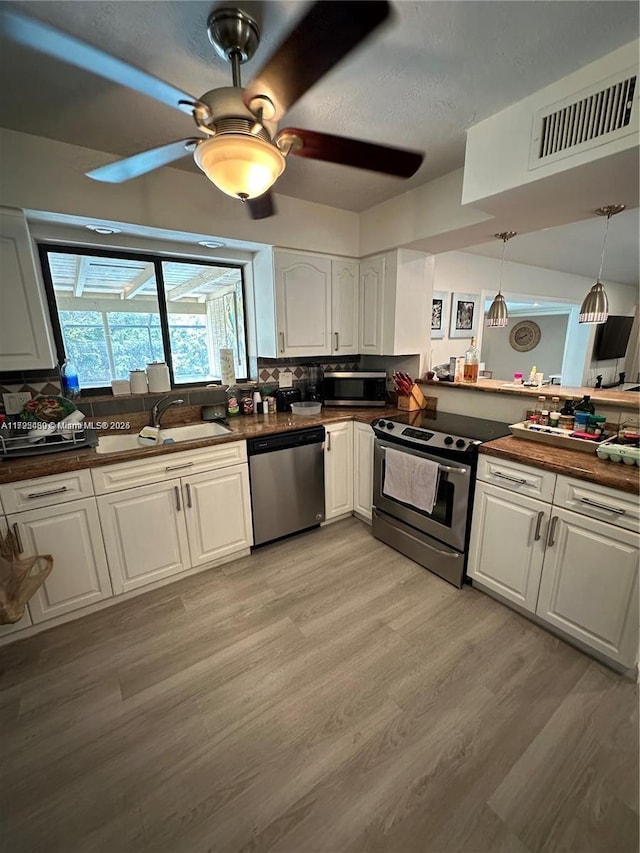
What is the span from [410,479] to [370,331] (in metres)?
1.40

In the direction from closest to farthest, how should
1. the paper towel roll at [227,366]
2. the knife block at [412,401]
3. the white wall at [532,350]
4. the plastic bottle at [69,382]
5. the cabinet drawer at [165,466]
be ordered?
the cabinet drawer at [165,466], the plastic bottle at [69,382], the paper towel roll at [227,366], the knife block at [412,401], the white wall at [532,350]

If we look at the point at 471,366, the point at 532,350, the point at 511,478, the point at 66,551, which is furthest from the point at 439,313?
the point at 532,350

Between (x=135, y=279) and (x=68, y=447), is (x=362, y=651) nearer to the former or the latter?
(x=68, y=447)

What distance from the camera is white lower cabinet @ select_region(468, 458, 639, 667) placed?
4.92ft

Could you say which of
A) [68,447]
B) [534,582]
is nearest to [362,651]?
[534,582]

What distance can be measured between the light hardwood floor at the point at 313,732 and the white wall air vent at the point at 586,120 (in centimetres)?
223

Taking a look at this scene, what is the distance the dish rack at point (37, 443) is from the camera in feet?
5.79

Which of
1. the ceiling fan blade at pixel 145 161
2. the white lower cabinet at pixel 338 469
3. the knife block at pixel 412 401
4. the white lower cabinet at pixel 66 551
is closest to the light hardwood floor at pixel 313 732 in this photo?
the white lower cabinet at pixel 66 551

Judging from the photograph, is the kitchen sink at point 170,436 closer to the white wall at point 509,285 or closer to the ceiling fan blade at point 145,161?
the ceiling fan blade at point 145,161

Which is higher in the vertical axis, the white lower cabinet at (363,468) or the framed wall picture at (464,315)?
the framed wall picture at (464,315)

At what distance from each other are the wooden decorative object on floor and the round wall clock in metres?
7.59

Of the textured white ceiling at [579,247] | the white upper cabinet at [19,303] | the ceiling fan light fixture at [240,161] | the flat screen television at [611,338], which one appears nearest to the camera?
the ceiling fan light fixture at [240,161]

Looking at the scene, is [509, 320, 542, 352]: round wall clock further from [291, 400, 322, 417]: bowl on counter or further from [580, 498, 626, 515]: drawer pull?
[580, 498, 626, 515]: drawer pull

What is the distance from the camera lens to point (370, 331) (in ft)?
9.96
